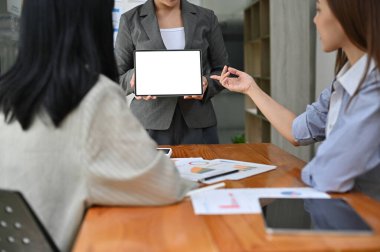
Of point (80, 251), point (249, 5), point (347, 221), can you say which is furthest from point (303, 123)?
point (249, 5)

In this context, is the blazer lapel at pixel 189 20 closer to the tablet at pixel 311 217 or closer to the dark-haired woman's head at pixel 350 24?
the dark-haired woman's head at pixel 350 24

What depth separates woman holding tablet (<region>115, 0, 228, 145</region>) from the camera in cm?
217

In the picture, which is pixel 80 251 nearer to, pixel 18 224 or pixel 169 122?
pixel 18 224

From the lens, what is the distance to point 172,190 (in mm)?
1081

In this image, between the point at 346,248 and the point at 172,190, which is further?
the point at 172,190

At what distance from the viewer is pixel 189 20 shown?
2215 mm

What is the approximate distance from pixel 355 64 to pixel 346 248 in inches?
23.3

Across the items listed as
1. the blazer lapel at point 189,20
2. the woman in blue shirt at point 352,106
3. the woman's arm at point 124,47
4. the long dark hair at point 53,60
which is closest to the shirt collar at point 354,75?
the woman in blue shirt at point 352,106

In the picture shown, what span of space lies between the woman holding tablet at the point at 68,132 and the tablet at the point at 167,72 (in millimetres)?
1027

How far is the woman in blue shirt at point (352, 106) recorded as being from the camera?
113cm

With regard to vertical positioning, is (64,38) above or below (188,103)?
above

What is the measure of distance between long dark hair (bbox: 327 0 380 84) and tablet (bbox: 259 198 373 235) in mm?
332

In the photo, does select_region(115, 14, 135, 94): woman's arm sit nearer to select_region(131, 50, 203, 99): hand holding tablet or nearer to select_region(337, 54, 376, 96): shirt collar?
select_region(131, 50, 203, 99): hand holding tablet

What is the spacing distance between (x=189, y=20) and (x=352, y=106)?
3.94 feet
